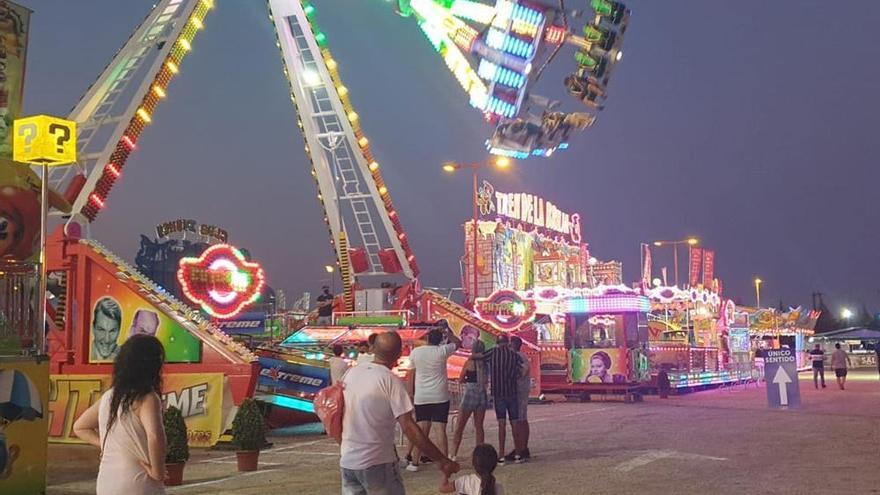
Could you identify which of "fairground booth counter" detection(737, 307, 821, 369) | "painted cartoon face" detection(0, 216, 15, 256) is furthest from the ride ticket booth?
"fairground booth counter" detection(737, 307, 821, 369)

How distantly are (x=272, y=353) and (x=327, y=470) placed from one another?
6.27 meters

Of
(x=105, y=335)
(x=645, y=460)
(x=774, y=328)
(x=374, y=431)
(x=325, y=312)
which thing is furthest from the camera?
(x=774, y=328)

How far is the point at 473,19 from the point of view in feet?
97.1

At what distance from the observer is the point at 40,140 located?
9031mm

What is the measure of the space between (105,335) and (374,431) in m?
11.9

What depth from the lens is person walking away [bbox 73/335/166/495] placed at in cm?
426

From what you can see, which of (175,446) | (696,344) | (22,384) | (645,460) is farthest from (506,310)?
(22,384)

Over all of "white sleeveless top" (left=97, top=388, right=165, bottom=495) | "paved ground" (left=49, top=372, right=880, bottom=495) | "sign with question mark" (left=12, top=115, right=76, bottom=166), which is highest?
"sign with question mark" (left=12, top=115, right=76, bottom=166)

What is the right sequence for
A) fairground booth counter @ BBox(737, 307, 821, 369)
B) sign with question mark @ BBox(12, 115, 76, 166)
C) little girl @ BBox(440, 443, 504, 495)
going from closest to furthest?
little girl @ BBox(440, 443, 504, 495) < sign with question mark @ BBox(12, 115, 76, 166) < fairground booth counter @ BBox(737, 307, 821, 369)

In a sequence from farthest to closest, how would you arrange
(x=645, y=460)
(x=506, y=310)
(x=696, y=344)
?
(x=696, y=344)
(x=506, y=310)
(x=645, y=460)

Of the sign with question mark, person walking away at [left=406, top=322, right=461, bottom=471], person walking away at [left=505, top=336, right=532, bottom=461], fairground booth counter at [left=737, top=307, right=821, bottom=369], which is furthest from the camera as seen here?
fairground booth counter at [left=737, top=307, right=821, bottom=369]

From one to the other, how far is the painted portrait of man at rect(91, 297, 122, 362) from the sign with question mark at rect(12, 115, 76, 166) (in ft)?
22.4

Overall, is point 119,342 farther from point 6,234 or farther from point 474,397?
point 474,397

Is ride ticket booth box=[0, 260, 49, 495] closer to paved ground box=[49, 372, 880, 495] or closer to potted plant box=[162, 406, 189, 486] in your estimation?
paved ground box=[49, 372, 880, 495]
